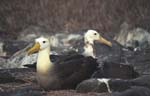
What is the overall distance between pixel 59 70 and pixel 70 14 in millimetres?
14929

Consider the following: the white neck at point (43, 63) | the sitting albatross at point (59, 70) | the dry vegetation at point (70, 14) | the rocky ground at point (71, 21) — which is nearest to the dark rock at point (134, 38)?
the rocky ground at point (71, 21)

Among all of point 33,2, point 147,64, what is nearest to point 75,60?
point 147,64

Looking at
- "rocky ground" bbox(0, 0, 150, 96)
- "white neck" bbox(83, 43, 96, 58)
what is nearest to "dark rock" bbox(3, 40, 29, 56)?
"rocky ground" bbox(0, 0, 150, 96)

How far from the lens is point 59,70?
9.47 m

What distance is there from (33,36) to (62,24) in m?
2.16

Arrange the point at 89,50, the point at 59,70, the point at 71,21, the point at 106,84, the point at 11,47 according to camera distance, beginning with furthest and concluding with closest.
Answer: the point at 71,21, the point at 11,47, the point at 89,50, the point at 59,70, the point at 106,84

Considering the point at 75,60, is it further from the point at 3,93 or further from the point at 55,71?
the point at 3,93

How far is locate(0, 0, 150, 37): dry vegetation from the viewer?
23.3 meters

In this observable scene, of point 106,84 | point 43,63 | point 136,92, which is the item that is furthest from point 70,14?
point 136,92

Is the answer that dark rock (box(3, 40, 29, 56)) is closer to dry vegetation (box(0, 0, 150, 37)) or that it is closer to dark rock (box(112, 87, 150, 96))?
dry vegetation (box(0, 0, 150, 37))

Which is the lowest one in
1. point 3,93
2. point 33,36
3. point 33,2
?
point 3,93

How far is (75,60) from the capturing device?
32.0ft

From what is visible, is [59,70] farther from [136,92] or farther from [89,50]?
[136,92]

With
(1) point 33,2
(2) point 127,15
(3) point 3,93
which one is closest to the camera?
(3) point 3,93
